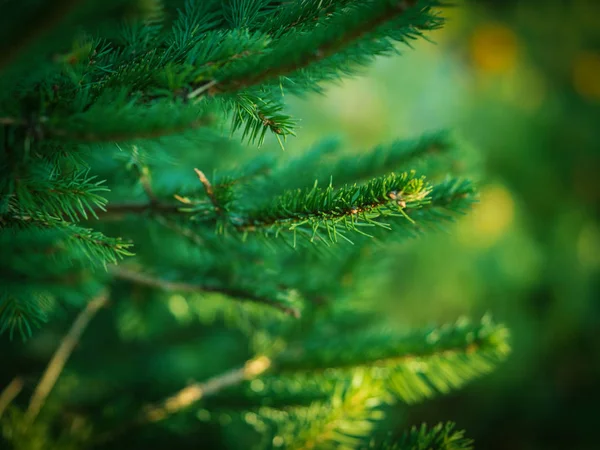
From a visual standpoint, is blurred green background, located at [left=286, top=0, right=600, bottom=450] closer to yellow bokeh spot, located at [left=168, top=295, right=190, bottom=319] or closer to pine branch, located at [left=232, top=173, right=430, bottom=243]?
yellow bokeh spot, located at [left=168, top=295, right=190, bottom=319]

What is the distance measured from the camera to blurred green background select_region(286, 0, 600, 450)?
140 cm

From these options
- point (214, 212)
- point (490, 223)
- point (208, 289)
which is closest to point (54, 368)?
point (208, 289)

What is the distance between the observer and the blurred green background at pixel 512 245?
1.40 meters

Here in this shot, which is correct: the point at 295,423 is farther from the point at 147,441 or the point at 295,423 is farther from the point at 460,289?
the point at 460,289

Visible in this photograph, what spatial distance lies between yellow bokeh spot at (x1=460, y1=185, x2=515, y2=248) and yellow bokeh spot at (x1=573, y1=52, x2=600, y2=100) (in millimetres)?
1214

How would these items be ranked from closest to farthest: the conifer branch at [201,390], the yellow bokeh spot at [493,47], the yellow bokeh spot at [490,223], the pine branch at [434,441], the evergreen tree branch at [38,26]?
the evergreen tree branch at [38,26], the pine branch at [434,441], the conifer branch at [201,390], the yellow bokeh spot at [490,223], the yellow bokeh spot at [493,47]

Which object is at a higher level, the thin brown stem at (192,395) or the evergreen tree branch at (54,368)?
the evergreen tree branch at (54,368)

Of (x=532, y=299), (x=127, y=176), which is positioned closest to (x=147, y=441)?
(x=127, y=176)

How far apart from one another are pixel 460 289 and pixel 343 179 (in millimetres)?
1008

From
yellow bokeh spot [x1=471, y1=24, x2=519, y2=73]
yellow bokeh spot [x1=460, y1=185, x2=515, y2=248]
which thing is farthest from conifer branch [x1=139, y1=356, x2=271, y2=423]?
yellow bokeh spot [x1=471, y1=24, x2=519, y2=73]

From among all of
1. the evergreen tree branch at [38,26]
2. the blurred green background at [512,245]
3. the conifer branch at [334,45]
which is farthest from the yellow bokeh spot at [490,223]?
the evergreen tree branch at [38,26]

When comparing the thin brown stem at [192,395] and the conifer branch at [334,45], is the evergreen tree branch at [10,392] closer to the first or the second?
the thin brown stem at [192,395]

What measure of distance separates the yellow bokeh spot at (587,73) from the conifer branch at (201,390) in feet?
7.67

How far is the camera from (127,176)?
1.57ft
